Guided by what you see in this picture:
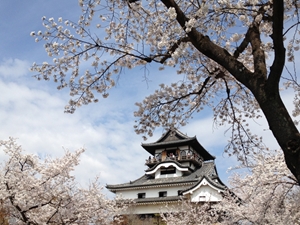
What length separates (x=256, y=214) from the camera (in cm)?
972

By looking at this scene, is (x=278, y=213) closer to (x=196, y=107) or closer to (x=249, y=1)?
(x=196, y=107)

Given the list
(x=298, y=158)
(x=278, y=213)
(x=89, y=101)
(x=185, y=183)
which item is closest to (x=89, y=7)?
(x=89, y=101)

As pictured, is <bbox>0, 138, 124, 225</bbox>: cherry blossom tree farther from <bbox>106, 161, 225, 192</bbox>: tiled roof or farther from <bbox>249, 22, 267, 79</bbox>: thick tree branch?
<bbox>106, 161, 225, 192</bbox>: tiled roof

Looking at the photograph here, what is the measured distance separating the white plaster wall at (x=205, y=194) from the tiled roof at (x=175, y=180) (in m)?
0.99

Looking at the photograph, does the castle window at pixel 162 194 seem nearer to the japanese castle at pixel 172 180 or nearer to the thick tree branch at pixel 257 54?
the japanese castle at pixel 172 180

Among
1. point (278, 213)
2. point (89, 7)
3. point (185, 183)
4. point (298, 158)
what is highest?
point (185, 183)

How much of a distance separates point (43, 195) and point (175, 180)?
58.1 feet

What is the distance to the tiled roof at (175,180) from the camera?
24.0m

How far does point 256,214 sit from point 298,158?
27.3 feet

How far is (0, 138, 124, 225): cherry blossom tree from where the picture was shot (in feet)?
25.2

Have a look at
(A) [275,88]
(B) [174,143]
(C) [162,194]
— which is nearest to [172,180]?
(C) [162,194]

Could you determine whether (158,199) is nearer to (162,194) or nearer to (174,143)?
(162,194)

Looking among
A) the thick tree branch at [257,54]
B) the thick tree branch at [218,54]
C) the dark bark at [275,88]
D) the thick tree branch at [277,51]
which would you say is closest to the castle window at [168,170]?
the thick tree branch at [257,54]

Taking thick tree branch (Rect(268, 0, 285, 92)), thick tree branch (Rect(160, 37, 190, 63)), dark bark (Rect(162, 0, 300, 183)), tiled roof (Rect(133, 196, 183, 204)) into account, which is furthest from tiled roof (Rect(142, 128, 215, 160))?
thick tree branch (Rect(268, 0, 285, 92))
